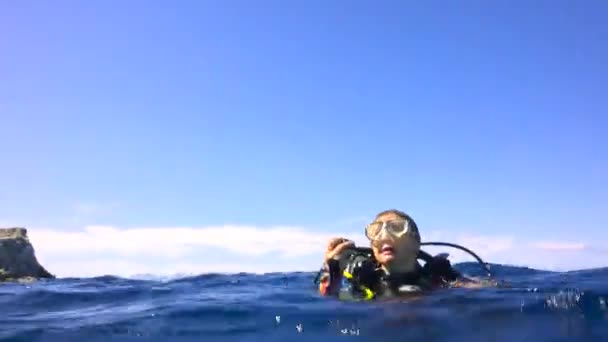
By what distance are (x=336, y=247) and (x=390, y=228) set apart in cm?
109

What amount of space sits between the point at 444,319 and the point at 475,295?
59.3 inches

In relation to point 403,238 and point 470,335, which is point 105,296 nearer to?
point 403,238

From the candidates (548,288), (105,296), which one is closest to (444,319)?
(548,288)

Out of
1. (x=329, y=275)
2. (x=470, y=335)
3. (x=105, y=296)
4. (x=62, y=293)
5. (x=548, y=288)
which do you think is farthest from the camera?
(x=62, y=293)

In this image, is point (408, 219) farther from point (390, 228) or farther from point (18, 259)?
point (18, 259)

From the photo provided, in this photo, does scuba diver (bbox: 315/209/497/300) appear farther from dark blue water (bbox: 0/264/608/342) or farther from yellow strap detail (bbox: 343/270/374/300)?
dark blue water (bbox: 0/264/608/342)

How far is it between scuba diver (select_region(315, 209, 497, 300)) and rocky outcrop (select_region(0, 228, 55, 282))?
31.9 m

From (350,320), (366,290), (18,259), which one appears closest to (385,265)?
(366,290)

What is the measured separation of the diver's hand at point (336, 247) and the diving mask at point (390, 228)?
52cm

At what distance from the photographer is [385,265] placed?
8.94m

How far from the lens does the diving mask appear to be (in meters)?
8.70

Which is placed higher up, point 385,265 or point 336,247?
point 336,247

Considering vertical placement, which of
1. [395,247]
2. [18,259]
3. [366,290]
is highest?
[18,259]

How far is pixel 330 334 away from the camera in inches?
308
